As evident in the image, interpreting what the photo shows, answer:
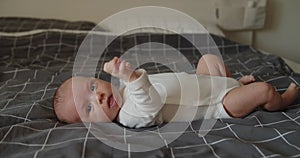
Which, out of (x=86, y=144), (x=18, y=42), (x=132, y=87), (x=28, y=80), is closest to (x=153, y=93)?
(x=132, y=87)

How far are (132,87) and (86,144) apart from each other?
19 cm

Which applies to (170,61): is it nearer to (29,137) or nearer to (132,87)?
(132,87)

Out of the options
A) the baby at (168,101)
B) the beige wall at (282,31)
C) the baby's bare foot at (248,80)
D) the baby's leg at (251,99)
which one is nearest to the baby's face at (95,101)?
the baby at (168,101)

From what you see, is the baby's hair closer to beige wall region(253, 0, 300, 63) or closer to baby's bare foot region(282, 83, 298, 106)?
baby's bare foot region(282, 83, 298, 106)

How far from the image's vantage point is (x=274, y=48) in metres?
2.50

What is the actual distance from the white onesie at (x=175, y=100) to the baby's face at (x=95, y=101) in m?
0.03

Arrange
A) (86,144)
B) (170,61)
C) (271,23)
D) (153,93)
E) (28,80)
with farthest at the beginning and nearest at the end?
(271,23) < (170,61) < (28,80) < (153,93) < (86,144)

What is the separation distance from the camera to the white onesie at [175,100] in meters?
1.05

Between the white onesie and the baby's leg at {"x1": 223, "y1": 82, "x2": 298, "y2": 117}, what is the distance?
0.09 ft

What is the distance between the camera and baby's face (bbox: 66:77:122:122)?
1.13 m

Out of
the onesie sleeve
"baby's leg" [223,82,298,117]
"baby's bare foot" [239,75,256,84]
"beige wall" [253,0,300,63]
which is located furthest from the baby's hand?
"beige wall" [253,0,300,63]

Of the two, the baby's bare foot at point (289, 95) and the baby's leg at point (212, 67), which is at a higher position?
the baby's leg at point (212, 67)

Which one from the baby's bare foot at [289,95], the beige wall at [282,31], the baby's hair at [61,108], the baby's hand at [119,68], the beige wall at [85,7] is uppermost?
the baby's hand at [119,68]

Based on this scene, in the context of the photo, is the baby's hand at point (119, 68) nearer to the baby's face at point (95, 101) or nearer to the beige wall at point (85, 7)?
the baby's face at point (95, 101)
